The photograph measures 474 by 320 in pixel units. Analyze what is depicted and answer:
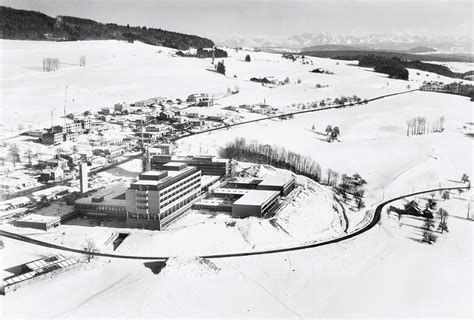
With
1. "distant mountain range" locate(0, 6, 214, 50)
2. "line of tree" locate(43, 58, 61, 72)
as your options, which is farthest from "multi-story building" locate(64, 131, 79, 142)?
"distant mountain range" locate(0, 6, 214, 50)

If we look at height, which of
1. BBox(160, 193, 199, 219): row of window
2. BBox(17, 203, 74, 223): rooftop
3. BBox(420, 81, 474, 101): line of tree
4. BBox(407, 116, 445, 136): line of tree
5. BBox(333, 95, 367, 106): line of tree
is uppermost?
BBox(420, 81, 474, 101): line of tree

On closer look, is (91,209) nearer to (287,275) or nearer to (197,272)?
(197,272)

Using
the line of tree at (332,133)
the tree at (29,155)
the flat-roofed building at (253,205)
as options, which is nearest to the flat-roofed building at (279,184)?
the flat-roofed building at (253,205)

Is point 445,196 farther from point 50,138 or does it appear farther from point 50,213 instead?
point 50,138

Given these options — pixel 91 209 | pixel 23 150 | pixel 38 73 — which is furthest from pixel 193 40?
pixel 91 209

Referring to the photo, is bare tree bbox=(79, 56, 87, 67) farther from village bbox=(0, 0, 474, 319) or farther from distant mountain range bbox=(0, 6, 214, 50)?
distant mountain range bbox=(0, 6, 214, 50)

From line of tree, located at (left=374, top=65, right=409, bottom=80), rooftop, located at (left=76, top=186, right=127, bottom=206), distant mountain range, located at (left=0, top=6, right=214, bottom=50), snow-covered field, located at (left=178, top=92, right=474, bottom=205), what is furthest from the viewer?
distant mountain range, located at (left=0, top=6, right=214, bottom=50)

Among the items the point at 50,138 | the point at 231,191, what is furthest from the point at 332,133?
the point at 50,138
